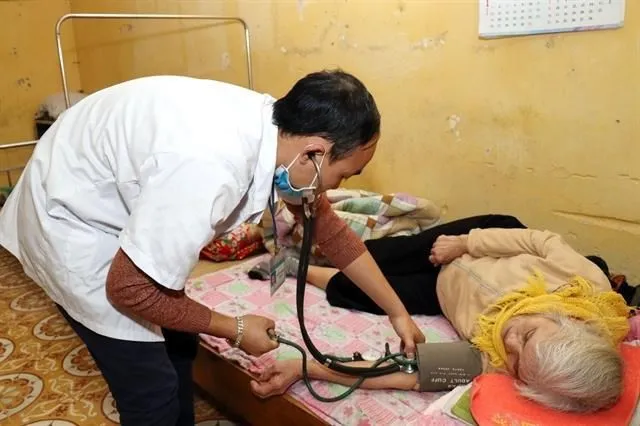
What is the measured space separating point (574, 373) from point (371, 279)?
1.49ft

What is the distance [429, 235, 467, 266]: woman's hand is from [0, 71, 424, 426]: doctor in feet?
2.51

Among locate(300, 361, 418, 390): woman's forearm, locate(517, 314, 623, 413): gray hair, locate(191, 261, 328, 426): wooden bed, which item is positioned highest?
locate(517, 314, 623, 413): gray hair

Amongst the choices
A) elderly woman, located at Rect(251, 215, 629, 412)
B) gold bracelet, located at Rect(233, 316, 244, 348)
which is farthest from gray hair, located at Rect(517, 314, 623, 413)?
gold bracelet, located at Rect(233, 316, 244, 348)

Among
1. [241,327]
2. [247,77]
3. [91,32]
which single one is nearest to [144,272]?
[241,327]

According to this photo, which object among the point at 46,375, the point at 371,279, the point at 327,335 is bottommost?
the point at 46,375

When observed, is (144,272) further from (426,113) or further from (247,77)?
(247,77)

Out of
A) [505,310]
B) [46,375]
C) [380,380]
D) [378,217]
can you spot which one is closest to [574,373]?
[505,310]

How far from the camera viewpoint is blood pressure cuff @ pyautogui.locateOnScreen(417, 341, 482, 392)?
125 centimetres

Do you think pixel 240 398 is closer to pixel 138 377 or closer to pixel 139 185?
pixel 138 377

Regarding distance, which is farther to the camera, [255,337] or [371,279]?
[371,279]

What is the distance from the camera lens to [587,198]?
169 cm

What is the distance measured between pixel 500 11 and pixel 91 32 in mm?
2909

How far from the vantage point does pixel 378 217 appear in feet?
6.51

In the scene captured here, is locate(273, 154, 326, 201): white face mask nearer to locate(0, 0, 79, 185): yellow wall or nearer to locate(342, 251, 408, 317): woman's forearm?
locate(342, 251, 408, 317): woman's forearm
